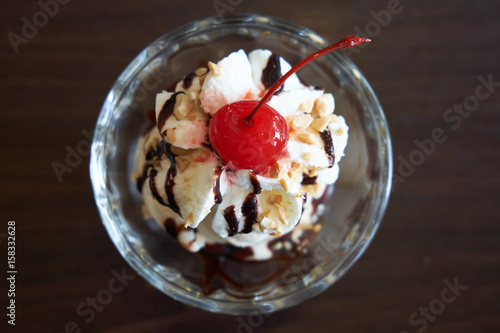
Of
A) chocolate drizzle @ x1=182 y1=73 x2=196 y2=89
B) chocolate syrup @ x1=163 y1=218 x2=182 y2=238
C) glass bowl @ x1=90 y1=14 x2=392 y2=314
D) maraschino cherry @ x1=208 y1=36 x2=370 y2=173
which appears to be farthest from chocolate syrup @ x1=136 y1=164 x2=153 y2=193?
maraschino cherry @ x1=208 y1=36 x2=370 y2=173

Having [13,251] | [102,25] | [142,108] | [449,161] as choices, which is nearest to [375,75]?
[449,161]

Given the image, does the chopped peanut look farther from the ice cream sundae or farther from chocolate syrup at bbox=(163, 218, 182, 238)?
chocolate syrup at bbox=(163, 218, 182, 238)

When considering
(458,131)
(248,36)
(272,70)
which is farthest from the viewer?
(458,131)

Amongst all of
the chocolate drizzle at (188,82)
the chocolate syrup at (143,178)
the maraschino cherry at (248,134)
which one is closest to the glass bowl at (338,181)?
the chocolate syrup at (143,178)

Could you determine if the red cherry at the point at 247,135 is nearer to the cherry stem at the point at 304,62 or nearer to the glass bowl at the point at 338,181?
the cherry stem at the point at 304,62

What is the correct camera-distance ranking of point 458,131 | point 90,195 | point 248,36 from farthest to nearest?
point 458,131 < point 90,195 < point 248,36

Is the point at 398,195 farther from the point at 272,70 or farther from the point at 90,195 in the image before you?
the point at 90,195
